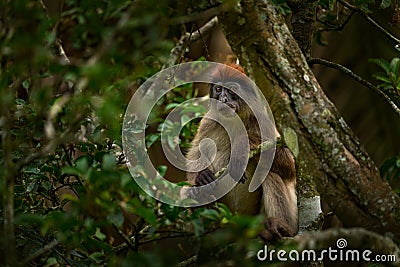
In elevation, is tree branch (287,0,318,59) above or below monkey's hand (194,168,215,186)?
above

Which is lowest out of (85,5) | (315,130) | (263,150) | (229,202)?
(229,202)

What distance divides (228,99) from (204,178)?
2.22 ft

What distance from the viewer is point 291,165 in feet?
14.4

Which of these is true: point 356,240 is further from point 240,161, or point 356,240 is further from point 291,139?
point 240,161

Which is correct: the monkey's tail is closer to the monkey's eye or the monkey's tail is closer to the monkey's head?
the monkey's head

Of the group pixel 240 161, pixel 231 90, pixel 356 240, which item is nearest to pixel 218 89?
pixel 231 90

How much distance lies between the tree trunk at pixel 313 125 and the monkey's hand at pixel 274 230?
3.85ft

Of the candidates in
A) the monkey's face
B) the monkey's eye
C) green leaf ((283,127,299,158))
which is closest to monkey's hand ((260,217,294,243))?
the monkey's face

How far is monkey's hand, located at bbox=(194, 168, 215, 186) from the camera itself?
163 inches

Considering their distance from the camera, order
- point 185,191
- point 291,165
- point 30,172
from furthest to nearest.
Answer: point 291,165, point 185,191, point 30,172

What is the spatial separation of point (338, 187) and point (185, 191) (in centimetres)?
182

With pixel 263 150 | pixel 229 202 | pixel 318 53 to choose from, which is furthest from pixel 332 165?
pixel 318 53

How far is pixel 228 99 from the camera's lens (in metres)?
4.50

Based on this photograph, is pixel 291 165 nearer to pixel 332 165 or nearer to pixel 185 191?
pixel 185 191
